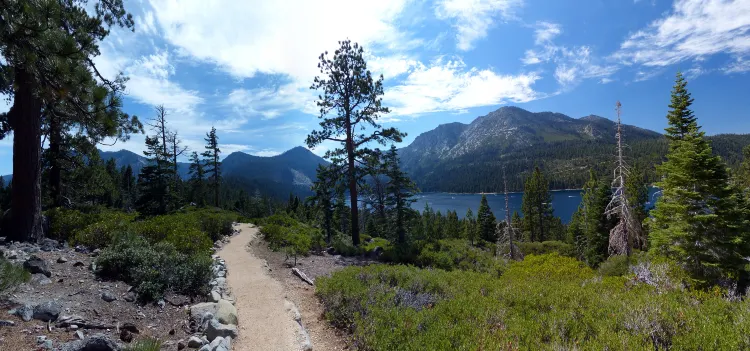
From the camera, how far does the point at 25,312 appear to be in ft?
14.1

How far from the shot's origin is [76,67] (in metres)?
6.00

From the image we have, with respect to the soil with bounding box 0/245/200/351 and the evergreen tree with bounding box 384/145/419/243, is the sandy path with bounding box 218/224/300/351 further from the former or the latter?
the evergreen tree with bounding box 384/145/419/243

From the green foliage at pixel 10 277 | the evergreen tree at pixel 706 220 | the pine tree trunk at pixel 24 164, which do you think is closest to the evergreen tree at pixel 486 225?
the evergreen tree at pixel 706 220

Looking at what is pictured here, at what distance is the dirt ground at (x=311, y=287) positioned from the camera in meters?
6.16

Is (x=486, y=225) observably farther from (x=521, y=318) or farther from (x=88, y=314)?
(x=88, y=314)

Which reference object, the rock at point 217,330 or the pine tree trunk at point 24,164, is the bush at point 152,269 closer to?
the rock at point 217,330

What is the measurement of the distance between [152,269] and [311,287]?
4.24 meters

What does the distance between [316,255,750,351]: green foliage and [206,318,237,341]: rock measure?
1929 mm

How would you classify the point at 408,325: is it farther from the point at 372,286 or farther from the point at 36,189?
the point at 36,189

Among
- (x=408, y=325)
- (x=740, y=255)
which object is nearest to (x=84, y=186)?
(x=408, y=325)

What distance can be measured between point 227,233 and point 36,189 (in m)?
11.9

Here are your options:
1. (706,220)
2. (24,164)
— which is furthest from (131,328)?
(706,220)

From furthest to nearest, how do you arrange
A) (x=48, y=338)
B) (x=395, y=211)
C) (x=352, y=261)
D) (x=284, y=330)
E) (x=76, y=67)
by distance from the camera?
(x=395, y=211), (x=352, y=261), (x=284, y=330), (x=76, y=67), (x=48, y=338)

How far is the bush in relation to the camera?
660 centimetres
